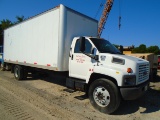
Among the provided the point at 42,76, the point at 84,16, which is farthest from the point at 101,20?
the point at 84,16

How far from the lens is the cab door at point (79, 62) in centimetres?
635

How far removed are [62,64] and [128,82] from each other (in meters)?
2.82

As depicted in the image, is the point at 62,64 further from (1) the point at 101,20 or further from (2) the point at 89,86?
(1) the point at 101,20

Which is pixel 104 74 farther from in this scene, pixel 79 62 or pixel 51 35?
pixel 51 35

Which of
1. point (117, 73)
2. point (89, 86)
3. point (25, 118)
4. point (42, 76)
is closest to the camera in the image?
point (25, 118)

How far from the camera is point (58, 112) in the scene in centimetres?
532

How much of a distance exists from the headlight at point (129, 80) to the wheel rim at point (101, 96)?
68 centimetres

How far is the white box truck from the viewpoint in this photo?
17.5 ft

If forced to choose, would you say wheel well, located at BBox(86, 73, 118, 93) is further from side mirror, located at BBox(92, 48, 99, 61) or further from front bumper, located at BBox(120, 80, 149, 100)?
side mirror, located at BBox(92, 48, 99, 61)

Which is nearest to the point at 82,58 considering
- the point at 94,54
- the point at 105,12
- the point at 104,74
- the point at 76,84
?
the point at 94,54

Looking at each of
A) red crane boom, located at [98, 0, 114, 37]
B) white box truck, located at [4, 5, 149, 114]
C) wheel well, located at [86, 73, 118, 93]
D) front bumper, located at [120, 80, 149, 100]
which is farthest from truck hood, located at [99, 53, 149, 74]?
red crane boom, located at [98, 0, 114, 37]

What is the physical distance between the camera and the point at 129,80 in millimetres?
5316

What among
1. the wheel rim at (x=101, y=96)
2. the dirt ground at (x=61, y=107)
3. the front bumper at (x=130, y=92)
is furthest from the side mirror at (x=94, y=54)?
the dirt ground at (x=61, y=107)

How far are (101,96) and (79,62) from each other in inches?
64.2
